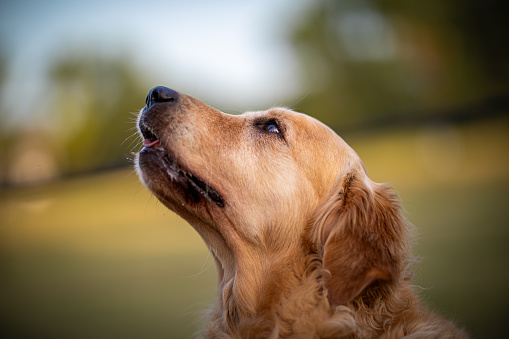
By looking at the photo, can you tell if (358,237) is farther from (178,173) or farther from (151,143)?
(151,143)

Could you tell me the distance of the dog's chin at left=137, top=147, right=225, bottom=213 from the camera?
2.67m

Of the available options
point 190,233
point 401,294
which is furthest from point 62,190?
point 401,294

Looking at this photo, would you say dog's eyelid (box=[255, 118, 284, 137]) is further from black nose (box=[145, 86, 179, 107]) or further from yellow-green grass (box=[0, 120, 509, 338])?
yellow-green grass (box=[0, 120, 509, 338])

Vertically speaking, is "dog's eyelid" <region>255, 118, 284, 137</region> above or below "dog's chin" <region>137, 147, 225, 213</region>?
above

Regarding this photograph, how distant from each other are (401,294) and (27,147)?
12199mm

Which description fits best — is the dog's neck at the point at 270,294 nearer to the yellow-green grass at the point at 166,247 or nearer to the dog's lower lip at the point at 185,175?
the dog's lower lip at the point at 185,175

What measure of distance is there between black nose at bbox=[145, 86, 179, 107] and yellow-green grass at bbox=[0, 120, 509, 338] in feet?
2.41

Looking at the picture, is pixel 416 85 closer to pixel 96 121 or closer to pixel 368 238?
pixel 96 121

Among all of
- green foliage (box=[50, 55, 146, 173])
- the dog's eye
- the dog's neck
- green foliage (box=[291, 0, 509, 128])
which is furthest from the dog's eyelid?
green foliage (box=[291, 0, 509, 128])

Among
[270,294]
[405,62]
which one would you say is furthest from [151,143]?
[405,62]

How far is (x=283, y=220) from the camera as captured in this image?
2.82 meters

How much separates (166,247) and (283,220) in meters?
6.19

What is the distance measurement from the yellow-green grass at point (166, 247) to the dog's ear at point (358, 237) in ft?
2.21

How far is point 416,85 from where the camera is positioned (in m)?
16.1
